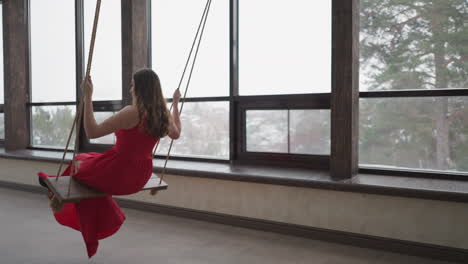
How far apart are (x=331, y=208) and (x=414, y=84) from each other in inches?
43.7

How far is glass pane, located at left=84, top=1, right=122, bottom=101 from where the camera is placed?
5.05 m

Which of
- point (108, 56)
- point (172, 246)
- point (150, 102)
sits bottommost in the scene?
point (172, 246)

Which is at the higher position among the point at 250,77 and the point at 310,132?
the point at 250,77

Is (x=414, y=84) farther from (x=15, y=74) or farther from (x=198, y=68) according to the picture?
(x=15, y=74)

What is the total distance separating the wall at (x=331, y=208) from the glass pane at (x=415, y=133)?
0.40 metres

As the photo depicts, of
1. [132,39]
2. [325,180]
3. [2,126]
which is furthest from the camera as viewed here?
[2,126]

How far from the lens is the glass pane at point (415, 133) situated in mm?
3024

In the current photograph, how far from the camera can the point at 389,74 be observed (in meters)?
3.27

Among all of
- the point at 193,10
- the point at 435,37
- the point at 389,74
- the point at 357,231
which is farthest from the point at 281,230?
the point at 193,10

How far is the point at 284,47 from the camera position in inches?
148

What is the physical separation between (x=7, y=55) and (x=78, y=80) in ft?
4.10

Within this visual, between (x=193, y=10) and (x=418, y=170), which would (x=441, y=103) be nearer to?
(x=418, y=170)

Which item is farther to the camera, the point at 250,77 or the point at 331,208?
the point at 250,77

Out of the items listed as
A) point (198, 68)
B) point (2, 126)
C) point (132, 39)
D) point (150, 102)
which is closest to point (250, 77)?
point (198, 68)
